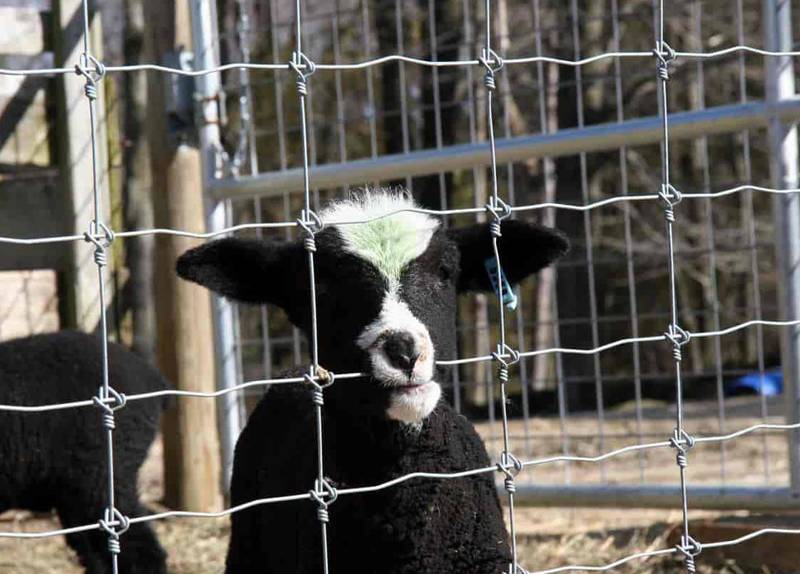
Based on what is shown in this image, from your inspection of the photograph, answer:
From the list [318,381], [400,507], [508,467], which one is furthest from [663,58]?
[400,507]

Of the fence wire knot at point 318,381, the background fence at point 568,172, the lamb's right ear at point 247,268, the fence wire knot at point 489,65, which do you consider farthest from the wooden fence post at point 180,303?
the fence wire knot at point 318,381

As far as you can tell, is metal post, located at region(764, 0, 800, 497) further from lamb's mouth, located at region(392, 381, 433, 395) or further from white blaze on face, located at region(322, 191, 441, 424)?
lamb's mouth, located at region(392, 381, 433, 395)

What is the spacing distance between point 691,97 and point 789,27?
379 inches

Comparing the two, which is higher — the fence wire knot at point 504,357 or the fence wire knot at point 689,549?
the fence wire knot at point 504,357

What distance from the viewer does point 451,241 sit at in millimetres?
3656

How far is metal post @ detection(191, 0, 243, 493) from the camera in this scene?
5.70 metres

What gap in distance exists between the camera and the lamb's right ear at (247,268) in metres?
3.49

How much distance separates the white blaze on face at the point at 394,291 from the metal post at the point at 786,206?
1830 millimetres

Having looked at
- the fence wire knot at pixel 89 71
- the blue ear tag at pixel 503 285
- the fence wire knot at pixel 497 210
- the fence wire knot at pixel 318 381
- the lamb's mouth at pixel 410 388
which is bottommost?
the lamb's mouth at pixel 410 388

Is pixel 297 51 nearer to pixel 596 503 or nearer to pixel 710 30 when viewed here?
pixel 596 503

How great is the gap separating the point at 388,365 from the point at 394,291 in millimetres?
273

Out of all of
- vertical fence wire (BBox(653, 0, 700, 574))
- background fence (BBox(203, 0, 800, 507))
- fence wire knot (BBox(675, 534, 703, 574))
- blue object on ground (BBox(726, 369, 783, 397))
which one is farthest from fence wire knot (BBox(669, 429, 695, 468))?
blue object on ground (BBox(726, 369, 783, 397))

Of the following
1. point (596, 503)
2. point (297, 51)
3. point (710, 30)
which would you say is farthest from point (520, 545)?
point (710, 30)

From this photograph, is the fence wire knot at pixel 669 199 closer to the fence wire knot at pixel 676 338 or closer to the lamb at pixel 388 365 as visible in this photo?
the fence wire knot at pixel 676 338
